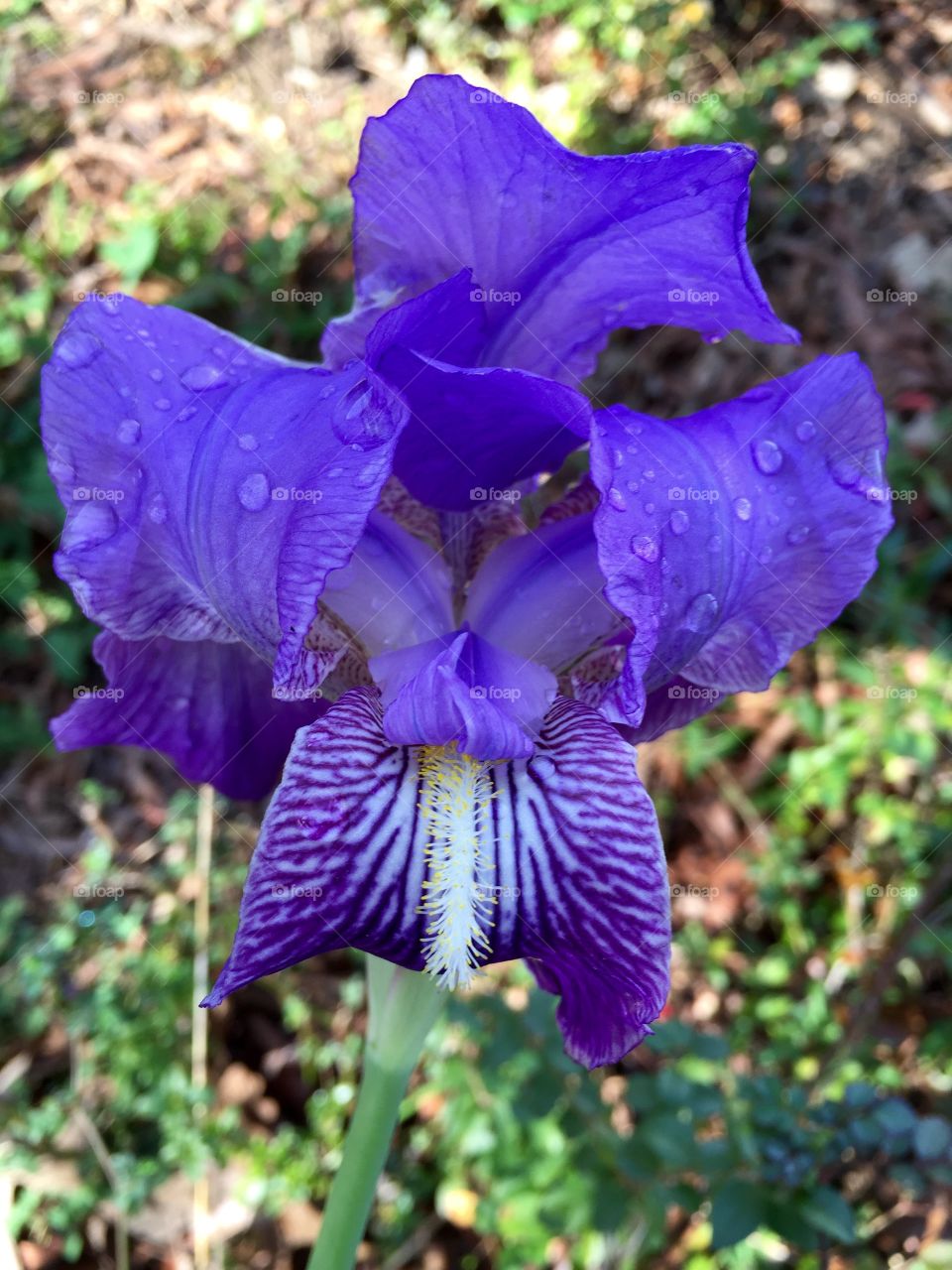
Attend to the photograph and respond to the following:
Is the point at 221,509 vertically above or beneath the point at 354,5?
above

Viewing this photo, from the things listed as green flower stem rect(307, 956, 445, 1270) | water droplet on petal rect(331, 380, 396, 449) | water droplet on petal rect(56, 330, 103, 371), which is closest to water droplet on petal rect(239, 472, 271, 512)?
water droplet on petal rect(331, 380, 396, 449)

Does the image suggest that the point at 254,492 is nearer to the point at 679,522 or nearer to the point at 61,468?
the point at 61,468

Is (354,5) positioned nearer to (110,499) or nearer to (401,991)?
(110,499)

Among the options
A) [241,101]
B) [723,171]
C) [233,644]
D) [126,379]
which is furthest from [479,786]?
[241,101]

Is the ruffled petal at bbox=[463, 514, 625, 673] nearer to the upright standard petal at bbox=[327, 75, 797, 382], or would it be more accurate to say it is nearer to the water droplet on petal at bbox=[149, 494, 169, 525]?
the upright standard petal at bbox=[327, 75, 797, 382]

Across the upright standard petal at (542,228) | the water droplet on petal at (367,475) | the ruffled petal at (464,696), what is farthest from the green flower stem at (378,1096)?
the upright standard petal at (542,228)

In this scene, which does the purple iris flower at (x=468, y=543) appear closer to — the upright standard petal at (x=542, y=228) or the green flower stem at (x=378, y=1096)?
the upright standard petal at (x=542, y=228)

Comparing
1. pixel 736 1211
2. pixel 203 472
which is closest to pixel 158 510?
pixel 203 472
